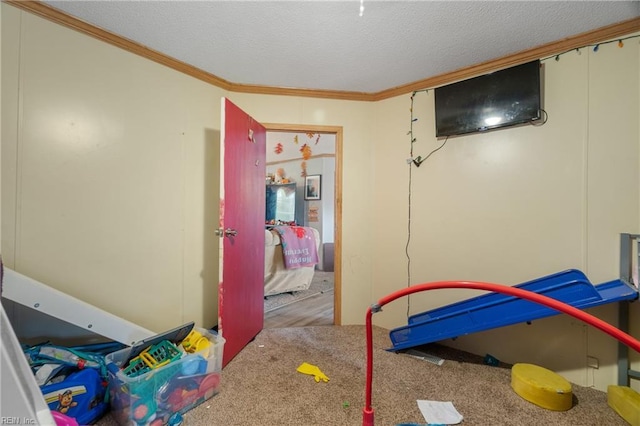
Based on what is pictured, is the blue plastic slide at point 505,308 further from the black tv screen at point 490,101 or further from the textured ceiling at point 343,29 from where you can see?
the textured ceiling at point 343,29

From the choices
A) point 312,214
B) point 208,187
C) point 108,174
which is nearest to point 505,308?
point 208,187

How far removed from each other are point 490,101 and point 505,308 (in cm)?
143

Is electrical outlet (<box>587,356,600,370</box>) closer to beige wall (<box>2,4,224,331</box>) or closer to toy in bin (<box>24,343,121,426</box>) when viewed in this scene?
beige wall (<box>2,4,224,331</box>)

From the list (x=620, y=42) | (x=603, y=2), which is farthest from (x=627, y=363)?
(x=603, y=2)

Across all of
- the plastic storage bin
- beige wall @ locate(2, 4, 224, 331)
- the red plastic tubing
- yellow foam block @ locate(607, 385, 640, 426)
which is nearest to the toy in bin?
the plastic storage bin

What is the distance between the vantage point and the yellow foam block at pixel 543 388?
149 centimetres

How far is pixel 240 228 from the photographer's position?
2.10 metres

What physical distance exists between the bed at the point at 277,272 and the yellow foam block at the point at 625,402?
3082 millimetres

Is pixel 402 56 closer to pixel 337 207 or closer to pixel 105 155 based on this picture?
pixel 337 207

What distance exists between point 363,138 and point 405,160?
18.4 inches

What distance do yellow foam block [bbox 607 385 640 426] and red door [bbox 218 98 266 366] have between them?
231 centimetres

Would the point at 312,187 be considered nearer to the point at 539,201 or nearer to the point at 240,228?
the point at 240,228

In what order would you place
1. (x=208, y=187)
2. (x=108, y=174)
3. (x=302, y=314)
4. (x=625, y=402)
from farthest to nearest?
(x=302, y=314)
(x=208, y=187)
(x=108, y=174)
(x=625, y=402)

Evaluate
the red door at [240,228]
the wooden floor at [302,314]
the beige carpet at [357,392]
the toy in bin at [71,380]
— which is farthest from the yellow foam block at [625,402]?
the toy in bin at [71,380]
